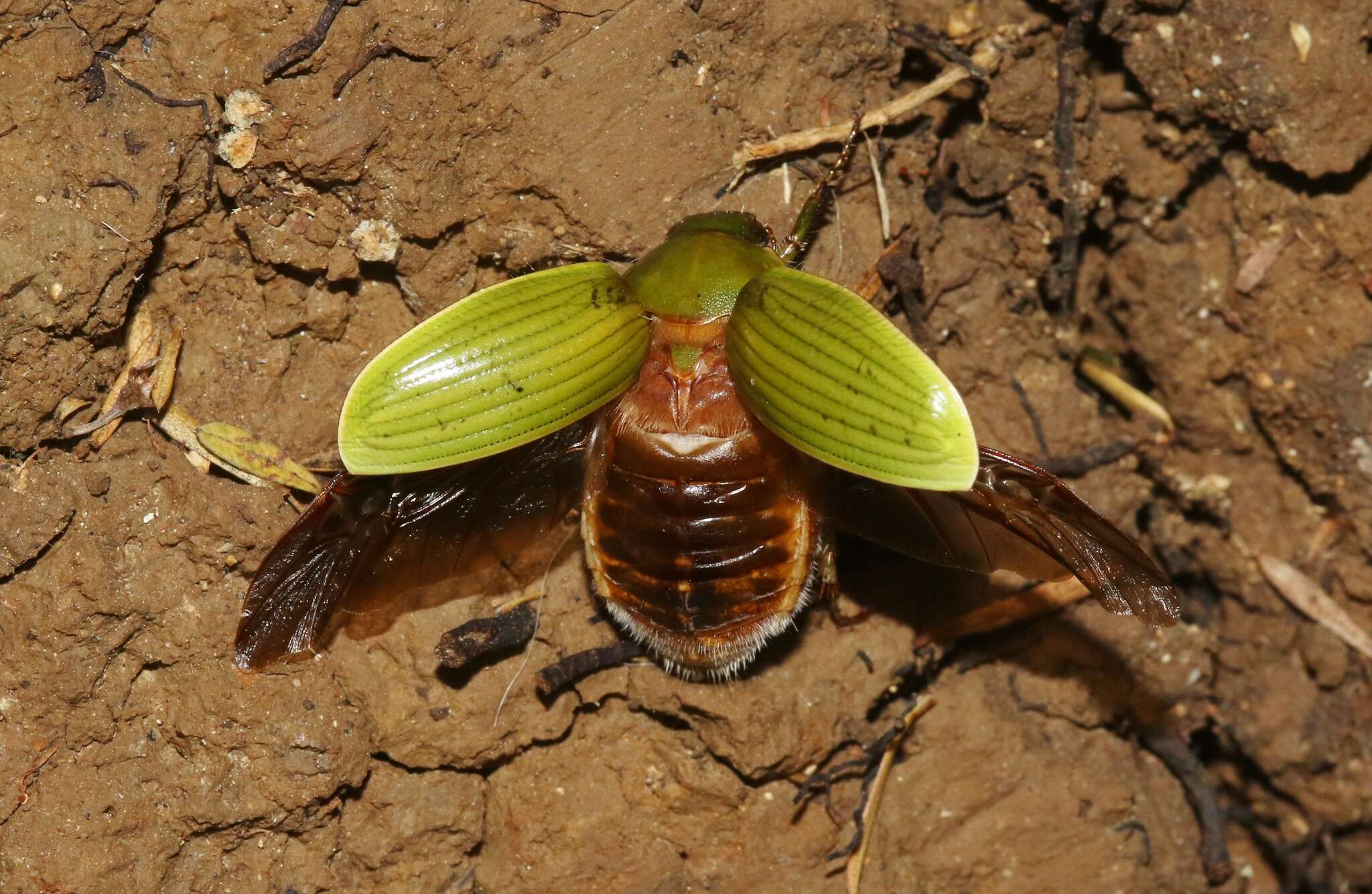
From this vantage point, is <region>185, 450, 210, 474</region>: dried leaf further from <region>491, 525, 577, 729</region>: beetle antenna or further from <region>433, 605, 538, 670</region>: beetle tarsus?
<region>491, 525, 577, 729</region>: beetle antenna

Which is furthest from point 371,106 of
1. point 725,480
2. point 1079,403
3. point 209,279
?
point 1079,403

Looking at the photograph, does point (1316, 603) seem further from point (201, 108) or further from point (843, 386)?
point (201, 108)

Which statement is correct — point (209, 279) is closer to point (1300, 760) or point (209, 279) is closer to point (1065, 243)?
point (1065, 243)

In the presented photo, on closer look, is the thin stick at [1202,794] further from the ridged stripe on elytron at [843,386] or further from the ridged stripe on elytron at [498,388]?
the ridged stripe on elytron at [498,388]

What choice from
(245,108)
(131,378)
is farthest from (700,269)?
(131,378)

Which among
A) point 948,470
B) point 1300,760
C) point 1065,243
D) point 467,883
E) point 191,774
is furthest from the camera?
point 1300,760

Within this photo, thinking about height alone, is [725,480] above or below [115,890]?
above

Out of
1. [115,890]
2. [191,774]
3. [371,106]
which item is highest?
[371,106]

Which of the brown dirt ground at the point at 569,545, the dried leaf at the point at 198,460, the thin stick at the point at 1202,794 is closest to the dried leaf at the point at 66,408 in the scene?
the brown dirt ground at the point at 569,545
